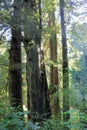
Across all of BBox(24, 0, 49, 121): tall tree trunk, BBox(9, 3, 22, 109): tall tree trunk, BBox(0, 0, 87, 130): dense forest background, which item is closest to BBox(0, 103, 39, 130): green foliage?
BBox(0, 0, 87, 130): dense forest background

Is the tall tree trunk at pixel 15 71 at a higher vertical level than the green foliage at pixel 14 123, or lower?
higher

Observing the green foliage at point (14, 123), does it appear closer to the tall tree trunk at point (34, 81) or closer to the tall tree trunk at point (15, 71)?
the tall tree trunk at point (15, 71)

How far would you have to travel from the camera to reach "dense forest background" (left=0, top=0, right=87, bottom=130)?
20.8ft

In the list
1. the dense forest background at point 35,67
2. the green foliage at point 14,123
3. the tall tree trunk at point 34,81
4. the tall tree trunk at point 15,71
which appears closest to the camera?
the green foliage at point 14,123

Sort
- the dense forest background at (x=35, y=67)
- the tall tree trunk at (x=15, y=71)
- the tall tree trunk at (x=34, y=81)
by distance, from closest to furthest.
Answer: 1. the dense forest background at (x=35, y=67)
2. the tall tree trunk at (x=15, y=71)
3. the tall tree trunk at (x=34, y=81)

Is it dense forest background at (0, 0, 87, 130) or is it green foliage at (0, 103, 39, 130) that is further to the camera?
dense forest background at (0, 0, 87, 130)

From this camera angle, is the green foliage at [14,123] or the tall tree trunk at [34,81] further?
the tall tree trunk at [34,81]

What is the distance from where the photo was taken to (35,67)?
10.2 meters

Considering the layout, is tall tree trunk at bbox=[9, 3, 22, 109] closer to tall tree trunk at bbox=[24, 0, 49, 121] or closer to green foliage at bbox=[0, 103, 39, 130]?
tall tree trunk at bbox=[24, 0, 49, 121]

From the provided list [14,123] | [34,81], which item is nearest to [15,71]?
[34,81]

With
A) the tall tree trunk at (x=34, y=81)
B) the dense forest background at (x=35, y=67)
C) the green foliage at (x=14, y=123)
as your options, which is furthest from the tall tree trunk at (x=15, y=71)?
the green foliage at (x=14, y=123)

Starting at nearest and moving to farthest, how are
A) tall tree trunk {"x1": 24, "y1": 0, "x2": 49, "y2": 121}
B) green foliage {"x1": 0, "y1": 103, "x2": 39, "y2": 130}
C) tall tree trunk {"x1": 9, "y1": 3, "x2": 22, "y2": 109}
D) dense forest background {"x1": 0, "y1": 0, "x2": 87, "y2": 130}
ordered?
green foliage {"x1": 0, "y1": 103, "x2": 39, "y2": 130}, dense forest background {"x1": 0, "y1": 0, "x2": 87, "y2": 130}, tall tree trunk {"x1": 9, "y1": 3, "x2": 22, "y2": 109}, tall tree trunk {"x1": 24, "y1": 0, "x2": 49, "y2": 121}

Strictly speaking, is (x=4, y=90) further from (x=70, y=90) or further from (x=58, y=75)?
(x=58, y=75)

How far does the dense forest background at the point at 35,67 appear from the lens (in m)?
6.35
